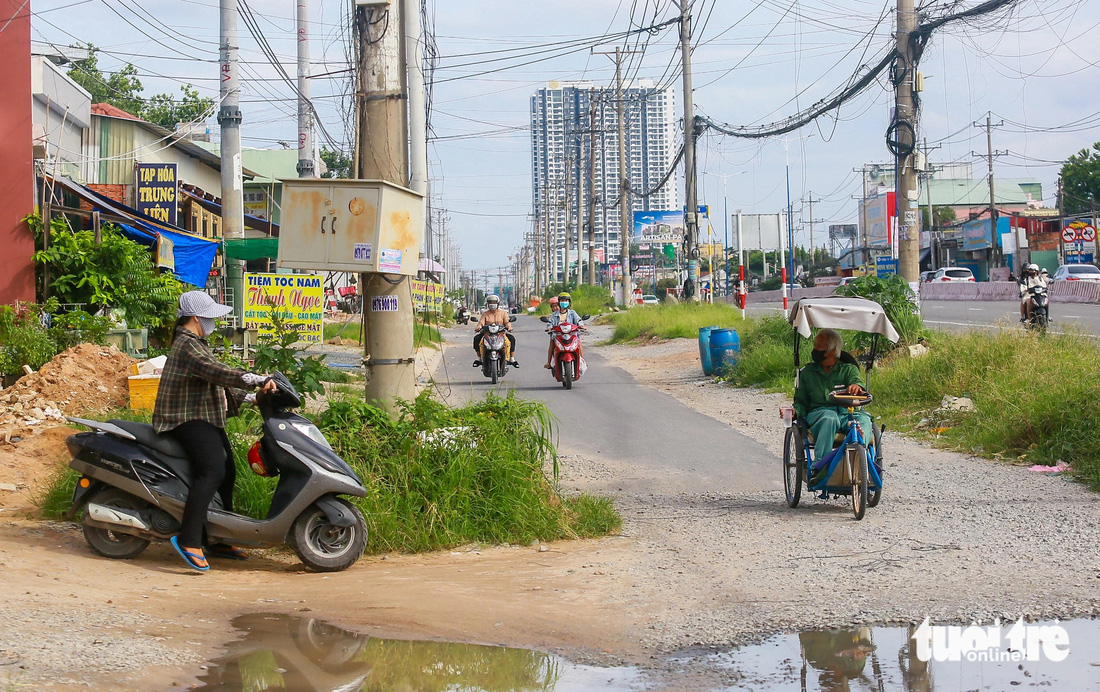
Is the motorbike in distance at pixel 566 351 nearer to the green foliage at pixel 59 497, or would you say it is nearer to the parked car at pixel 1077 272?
the green foliage at pixel 59 497

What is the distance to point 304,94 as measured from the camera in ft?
73.6

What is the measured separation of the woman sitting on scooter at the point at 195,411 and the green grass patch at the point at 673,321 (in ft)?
70.8

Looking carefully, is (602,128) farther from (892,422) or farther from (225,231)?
(892,422)

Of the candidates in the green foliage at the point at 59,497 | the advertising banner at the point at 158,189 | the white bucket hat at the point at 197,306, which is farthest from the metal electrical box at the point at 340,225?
the advertising banner at the point at 158,189

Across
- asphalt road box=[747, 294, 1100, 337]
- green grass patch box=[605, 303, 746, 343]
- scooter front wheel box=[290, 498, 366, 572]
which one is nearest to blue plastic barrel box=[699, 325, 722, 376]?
green grass patch box=[605, 303, 746, 343]

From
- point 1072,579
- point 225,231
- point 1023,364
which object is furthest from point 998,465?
point 225,231

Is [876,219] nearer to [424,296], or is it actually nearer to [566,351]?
[566,351]

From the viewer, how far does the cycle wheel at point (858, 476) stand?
796 cm

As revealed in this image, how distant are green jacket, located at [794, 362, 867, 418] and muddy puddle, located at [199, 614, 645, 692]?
4409 millimetres

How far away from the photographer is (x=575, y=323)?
62.5 feet

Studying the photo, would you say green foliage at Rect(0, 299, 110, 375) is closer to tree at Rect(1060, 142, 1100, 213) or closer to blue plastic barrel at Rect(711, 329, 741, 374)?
blue plastic barrel at Rect(711, 329, 741, 374)

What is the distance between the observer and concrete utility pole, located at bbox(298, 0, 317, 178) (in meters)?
22.6

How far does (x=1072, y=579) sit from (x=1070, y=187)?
7374 cm

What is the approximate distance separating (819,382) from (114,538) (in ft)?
18.3
